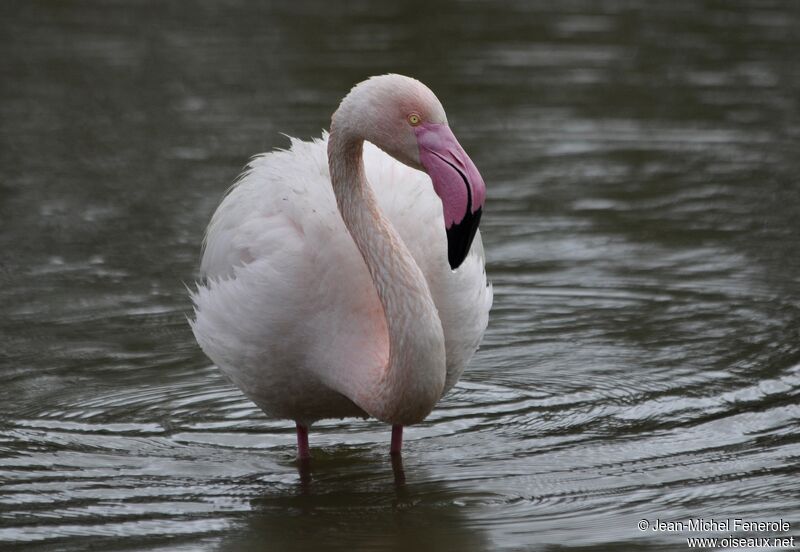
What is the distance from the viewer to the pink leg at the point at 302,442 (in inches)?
290

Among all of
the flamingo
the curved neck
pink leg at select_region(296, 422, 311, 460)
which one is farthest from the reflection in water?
the curved neck

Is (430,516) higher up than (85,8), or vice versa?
(85,8)

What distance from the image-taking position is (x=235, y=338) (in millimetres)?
7043

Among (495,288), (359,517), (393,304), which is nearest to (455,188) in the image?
(393,304)

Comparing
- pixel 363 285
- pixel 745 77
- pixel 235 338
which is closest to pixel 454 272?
pixel 363 285

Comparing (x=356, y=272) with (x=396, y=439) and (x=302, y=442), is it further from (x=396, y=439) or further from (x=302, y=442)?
(x=302, y=442)

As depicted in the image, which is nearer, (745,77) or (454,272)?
(454,272)

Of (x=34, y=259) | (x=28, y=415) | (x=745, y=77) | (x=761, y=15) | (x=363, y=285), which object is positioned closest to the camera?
(x=363, y=285)

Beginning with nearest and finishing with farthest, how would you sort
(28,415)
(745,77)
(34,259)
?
(28,415) < (34,259) < (745,77)

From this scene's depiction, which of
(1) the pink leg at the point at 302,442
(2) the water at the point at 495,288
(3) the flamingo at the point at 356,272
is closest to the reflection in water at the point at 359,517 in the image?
(2) the water at the point at 495,288

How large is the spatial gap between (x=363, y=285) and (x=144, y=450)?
1602 mm

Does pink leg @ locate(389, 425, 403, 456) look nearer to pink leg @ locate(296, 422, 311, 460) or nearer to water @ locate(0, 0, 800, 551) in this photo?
water @ locate(0, 0, 800, 551)

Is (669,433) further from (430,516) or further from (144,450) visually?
(144,450)

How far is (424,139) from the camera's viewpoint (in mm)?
6082
